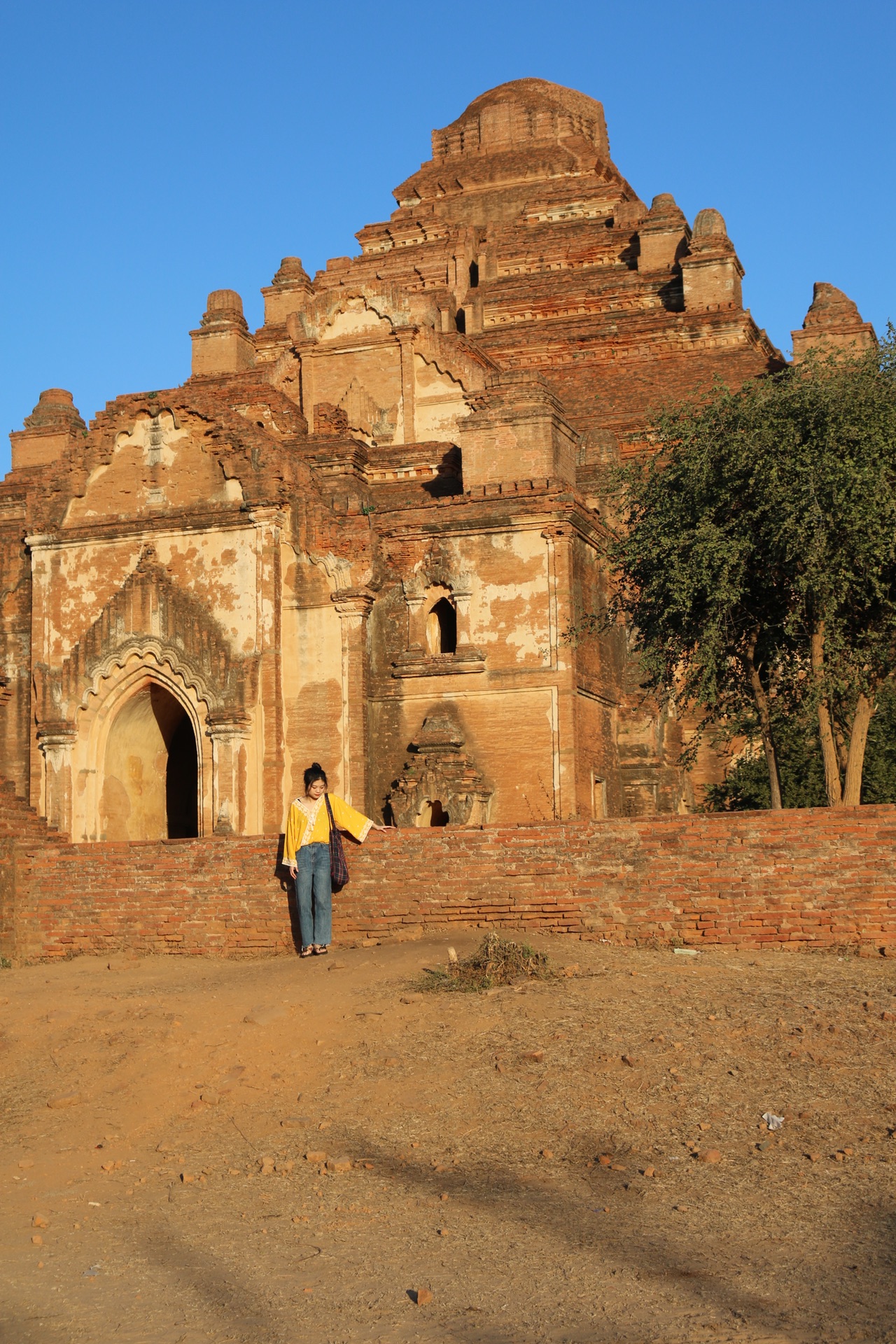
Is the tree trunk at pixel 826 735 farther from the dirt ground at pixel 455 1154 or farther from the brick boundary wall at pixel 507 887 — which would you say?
the dirt ground at pixel 455 1154

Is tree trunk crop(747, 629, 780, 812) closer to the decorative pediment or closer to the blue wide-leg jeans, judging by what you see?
the blue wide-leg jeans

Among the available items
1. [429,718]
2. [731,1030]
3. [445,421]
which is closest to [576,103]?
[445,421]

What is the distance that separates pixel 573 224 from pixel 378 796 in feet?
54.5

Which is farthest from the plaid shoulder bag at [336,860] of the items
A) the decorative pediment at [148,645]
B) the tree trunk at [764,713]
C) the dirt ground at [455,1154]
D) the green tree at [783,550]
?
the decorative pediment at [148,645]

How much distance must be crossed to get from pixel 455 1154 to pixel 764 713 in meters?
7.81

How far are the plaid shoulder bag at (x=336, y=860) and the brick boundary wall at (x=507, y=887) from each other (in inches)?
6.0

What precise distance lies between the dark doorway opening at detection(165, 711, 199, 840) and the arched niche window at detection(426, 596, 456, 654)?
4233mm

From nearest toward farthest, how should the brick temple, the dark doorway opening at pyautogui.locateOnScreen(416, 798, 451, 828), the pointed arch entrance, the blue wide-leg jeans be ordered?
the blue wide-leg jeans, the dark doorway opening at pyautogui.locateOnScreen(416, 798, 451, 828), the brick temple, the pointed arch entrance

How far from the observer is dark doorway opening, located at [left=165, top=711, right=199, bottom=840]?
22.0m

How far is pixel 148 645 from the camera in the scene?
1964 cm

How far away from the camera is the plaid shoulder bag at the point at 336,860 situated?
42.5ft

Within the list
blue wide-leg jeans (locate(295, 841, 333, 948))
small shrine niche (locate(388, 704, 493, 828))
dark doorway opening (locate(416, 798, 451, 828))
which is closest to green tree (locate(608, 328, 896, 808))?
small shrine niche (locate(388, 704, 493, 828))

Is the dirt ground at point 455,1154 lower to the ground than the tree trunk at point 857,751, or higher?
lower

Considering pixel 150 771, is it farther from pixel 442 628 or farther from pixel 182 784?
pixel 442 628
